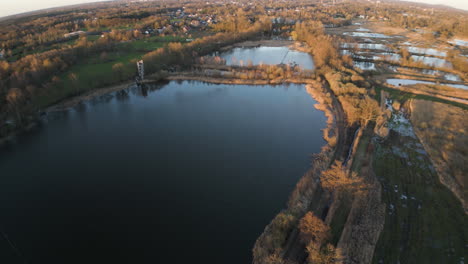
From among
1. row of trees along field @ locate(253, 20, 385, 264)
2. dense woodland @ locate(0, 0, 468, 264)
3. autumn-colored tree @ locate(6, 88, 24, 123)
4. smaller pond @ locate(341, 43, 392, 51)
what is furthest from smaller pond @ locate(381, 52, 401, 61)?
autumn-colored tree @ locate(6, 88, 24, 123)

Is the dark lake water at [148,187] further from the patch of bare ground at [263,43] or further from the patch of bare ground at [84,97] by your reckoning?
the patch of bare ground at [263,43]

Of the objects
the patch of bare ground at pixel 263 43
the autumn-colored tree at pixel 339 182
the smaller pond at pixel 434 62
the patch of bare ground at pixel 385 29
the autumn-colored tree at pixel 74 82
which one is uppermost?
the patch of bare ground at pixel 385 29

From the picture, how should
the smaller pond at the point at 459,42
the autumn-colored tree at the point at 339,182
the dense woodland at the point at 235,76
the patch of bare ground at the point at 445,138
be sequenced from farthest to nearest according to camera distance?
the smaller pond at the point at 459,42 < the patch of bare ground at the point at 445,138 < the autumn-colored tree at the point at 339,182 < the dense woodland at the point at 235,76

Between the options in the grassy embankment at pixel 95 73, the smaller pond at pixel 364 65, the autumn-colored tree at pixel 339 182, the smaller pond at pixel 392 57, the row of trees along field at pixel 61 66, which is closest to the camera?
the autumn-colored tree at pixel 339 182

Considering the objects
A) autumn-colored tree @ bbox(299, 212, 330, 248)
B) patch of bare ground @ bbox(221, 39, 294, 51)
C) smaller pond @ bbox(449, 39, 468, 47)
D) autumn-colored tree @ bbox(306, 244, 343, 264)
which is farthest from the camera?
smaller pond @ bbox(449, 39, 468, 47)

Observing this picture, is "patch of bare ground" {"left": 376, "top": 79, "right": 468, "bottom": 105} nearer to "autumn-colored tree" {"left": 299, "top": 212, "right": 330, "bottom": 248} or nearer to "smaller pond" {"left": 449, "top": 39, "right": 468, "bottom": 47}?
"autumn-colored tree" {"left": 299, "top": 212, "right": 330, "bottom": 248}

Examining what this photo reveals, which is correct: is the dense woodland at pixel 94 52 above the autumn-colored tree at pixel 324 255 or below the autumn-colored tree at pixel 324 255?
above

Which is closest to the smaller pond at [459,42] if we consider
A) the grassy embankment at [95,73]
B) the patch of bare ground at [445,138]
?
the patch of bare ground at [445,138]
